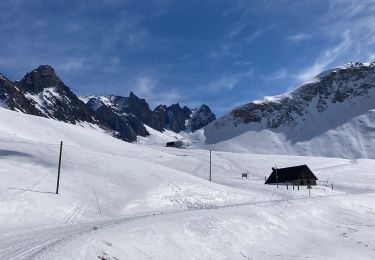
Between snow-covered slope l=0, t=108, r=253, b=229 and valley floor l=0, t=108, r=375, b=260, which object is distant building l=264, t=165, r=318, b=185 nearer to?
valley floor l=0, t=108, r=375, b=260

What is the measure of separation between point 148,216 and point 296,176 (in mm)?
64815

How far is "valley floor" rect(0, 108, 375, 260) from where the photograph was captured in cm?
2056

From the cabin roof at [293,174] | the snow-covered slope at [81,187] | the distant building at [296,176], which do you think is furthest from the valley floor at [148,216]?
the cabin roof at [293,174]

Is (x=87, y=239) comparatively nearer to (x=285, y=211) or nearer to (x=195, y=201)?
(x=285, y=211)

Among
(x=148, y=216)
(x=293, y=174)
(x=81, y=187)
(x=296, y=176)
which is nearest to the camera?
(x=148, y=216)

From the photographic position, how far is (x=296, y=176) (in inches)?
3538

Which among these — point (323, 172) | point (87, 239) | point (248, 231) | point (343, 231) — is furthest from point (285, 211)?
point (323, 172)

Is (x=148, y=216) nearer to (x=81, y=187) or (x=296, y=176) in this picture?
(x=81, y=187)

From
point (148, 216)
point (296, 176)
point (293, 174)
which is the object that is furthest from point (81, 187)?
point (293, 174)

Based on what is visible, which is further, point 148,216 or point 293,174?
point 293,174

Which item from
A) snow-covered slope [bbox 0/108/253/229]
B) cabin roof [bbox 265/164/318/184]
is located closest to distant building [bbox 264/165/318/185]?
cabin roof [bbox 265/164/318/184]

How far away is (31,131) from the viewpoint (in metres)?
93.6

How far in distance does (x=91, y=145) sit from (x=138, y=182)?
189 feet

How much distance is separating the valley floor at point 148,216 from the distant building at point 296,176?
20837 mm
